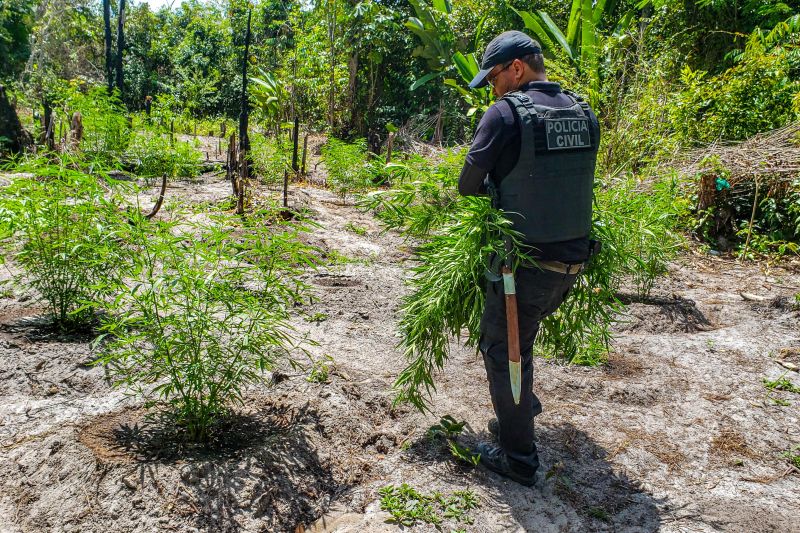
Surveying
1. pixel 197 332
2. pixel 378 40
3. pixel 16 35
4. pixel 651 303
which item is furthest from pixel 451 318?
pixel 16 35

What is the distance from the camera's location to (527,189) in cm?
240

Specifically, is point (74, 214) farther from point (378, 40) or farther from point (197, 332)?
point (378, 40)

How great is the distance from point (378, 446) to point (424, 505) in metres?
0.49

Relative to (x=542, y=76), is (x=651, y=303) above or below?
below

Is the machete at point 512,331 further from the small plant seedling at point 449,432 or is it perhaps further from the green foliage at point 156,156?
the green foliage at point 156,156

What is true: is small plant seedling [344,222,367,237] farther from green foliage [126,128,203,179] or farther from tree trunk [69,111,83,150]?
tree trunk [69,111,83,150]

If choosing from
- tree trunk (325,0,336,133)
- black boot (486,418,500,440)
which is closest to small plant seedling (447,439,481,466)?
black boot (486,418,500,440)

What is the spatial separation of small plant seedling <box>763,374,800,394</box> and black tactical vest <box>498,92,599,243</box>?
7.59ft

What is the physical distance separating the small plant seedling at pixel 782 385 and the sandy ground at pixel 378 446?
8cm

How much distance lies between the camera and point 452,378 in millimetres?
3654

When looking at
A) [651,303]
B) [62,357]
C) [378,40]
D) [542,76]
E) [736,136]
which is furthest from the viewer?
[378,40]

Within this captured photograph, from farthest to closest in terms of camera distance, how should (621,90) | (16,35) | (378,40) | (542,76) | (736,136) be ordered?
(16,35) → (378,40) → (621,90) → (736,136) → (542,76)

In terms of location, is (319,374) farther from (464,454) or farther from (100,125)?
(100,125)

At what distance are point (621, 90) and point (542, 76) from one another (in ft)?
21.6
